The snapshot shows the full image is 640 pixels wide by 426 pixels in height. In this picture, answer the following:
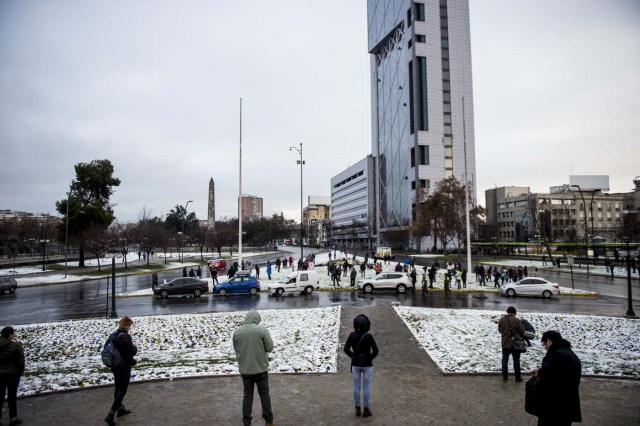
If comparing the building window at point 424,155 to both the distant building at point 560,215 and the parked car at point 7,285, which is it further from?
the parked car at point 7,285

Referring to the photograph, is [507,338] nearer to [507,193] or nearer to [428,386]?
[428,386]

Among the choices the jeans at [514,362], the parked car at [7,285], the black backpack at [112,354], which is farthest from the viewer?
the parked car at [7,285]

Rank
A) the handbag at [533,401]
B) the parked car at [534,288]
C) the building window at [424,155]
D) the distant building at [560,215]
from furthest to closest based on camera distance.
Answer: the building window at [424,155]
the distant building at [560,215]
the parked car at [534,288]
the handbag at [533,401]

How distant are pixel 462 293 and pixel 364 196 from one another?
104 meters

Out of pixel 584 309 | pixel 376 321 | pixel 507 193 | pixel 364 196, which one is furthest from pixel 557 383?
pixel 507 193

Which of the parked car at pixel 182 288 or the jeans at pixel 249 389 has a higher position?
the jeans at pixel 249 389

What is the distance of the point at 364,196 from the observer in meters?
129

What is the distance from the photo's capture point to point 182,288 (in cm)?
2525

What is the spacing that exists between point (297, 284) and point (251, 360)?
1959 centimetres

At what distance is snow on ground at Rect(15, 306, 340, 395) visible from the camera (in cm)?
932

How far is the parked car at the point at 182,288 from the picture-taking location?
24.7 m

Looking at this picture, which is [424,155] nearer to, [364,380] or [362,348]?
[364,380]

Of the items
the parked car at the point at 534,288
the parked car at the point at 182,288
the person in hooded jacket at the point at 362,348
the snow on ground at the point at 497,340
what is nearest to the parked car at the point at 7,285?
the parked car at the point at 182,288

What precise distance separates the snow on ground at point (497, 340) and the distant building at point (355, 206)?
98647 mm
